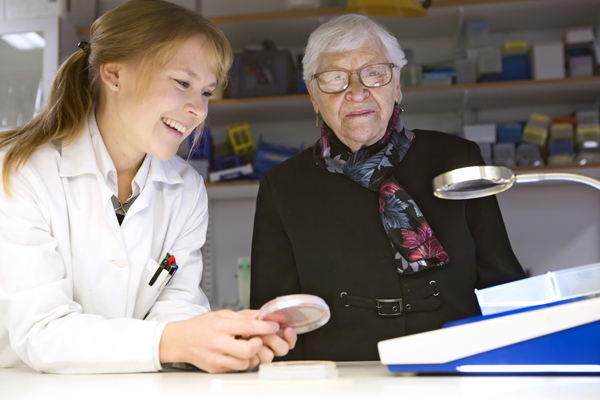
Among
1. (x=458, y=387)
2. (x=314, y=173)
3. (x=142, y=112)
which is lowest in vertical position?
(x=458, y=387)

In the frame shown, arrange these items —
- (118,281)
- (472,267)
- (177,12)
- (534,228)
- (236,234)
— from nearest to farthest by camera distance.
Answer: (118,281) → (177,12) → (472,267) → (534,228) → (236,234)

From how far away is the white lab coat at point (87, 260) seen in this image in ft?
2.97

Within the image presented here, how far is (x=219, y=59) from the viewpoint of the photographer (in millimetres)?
1278

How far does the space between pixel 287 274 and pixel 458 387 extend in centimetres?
84

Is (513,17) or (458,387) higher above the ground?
(513,17)

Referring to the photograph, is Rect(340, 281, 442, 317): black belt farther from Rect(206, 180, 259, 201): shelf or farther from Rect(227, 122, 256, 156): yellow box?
Rect(227, 122, 256, 156): yellow box

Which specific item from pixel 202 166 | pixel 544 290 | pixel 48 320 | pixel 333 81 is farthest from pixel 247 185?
pixel 544 290

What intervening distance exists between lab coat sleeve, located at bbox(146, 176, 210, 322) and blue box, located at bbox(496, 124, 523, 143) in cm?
189

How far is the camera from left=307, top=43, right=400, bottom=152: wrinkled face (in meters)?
1.45

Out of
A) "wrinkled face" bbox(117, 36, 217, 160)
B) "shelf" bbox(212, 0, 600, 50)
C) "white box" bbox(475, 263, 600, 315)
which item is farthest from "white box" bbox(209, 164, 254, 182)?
"white box" bbox(475, 263, 600, 315)

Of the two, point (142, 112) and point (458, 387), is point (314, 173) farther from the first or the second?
point (458, 387)

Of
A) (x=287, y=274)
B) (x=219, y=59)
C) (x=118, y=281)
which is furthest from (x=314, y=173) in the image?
(x=118, y=281)

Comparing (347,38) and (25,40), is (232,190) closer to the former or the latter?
(25,40)

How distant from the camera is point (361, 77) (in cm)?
146
